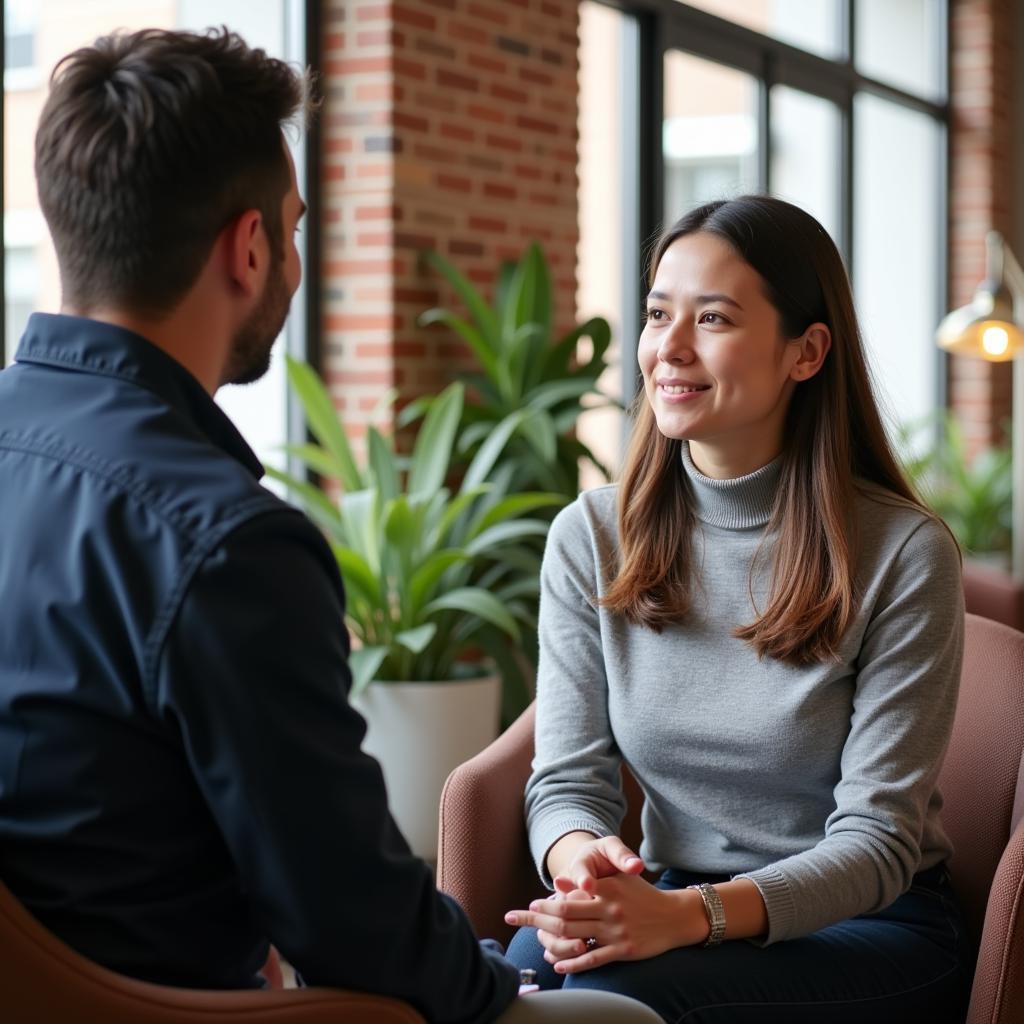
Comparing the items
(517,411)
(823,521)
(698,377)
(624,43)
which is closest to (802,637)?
(823,521)

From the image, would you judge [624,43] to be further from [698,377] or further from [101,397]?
[101,397]

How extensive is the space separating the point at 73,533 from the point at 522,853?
958 mm

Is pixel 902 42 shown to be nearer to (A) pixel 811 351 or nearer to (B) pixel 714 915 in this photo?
(A) pixel 811 351

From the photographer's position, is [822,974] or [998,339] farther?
[998,339]

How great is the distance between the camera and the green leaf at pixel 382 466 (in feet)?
11.2

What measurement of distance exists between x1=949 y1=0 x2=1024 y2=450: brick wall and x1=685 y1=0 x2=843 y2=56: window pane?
1345mm

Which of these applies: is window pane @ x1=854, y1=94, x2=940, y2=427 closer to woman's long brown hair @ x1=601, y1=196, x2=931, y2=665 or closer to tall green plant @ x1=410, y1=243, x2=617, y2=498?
tall green plant @ x1=410, y1=243, x2=617, y2=498

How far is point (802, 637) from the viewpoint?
66.6 inches

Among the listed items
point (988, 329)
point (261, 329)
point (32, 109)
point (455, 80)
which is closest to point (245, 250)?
point (261, 329)

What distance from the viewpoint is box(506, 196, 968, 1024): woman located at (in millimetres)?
1562

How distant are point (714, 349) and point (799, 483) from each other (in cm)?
19

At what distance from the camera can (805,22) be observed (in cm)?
646

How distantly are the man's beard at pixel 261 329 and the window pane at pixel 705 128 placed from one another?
13.7ft

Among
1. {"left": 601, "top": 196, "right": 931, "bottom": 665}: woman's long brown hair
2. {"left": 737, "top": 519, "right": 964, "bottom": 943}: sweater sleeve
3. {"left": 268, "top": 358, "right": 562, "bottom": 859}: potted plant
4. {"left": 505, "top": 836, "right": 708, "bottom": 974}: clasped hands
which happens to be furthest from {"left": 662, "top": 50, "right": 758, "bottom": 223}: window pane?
{"left": 505, "top": 836, "right": 708, "bottom": 974}: clasped hands
